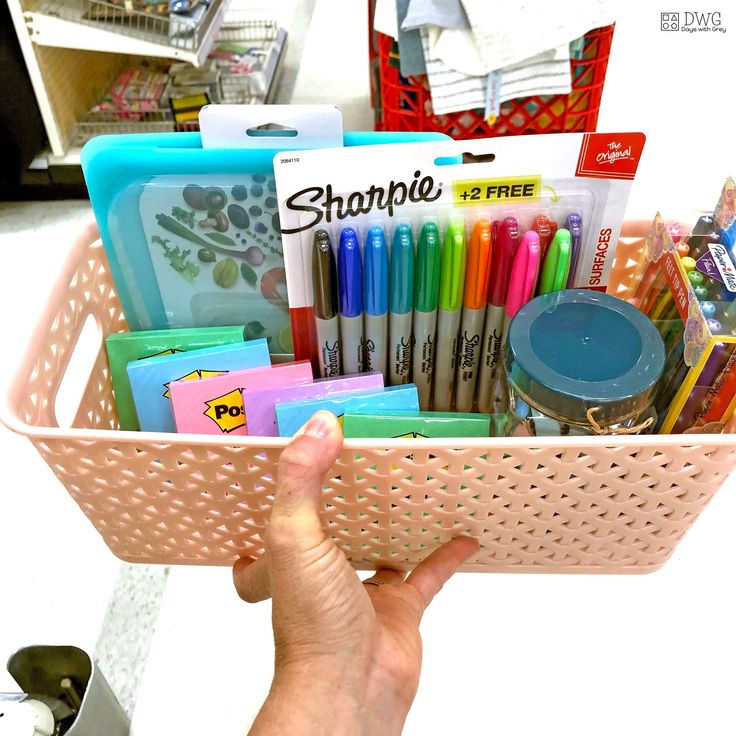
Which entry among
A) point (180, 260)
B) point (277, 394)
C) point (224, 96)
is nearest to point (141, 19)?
point (224, 96)

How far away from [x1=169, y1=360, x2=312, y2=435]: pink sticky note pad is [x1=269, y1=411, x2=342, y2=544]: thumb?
0.37 ft

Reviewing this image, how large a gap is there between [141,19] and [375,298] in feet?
2.54

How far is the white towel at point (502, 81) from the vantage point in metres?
0.80

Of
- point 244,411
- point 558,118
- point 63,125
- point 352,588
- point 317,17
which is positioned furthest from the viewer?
point 317,17

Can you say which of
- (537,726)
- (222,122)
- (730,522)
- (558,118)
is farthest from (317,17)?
(537,726)

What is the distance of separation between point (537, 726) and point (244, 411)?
29cm

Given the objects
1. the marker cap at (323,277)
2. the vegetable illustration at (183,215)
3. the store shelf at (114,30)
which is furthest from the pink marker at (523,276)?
the store shelf at (114,30)

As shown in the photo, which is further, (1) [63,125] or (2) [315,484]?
(1) [63,125]

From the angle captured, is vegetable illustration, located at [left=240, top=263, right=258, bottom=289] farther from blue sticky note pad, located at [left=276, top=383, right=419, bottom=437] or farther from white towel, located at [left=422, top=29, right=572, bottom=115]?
white towel, located at [left=422, top=29, right=572, bottom=115]

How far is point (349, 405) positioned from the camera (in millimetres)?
433

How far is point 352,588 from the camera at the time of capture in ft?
1.11

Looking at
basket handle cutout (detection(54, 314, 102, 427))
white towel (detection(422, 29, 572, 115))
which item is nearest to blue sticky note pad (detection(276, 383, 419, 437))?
basket handle cutout (detection(54, 314, 102, 427))

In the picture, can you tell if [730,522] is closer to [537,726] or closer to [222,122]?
[537,726]

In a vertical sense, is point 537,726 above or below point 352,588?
below
